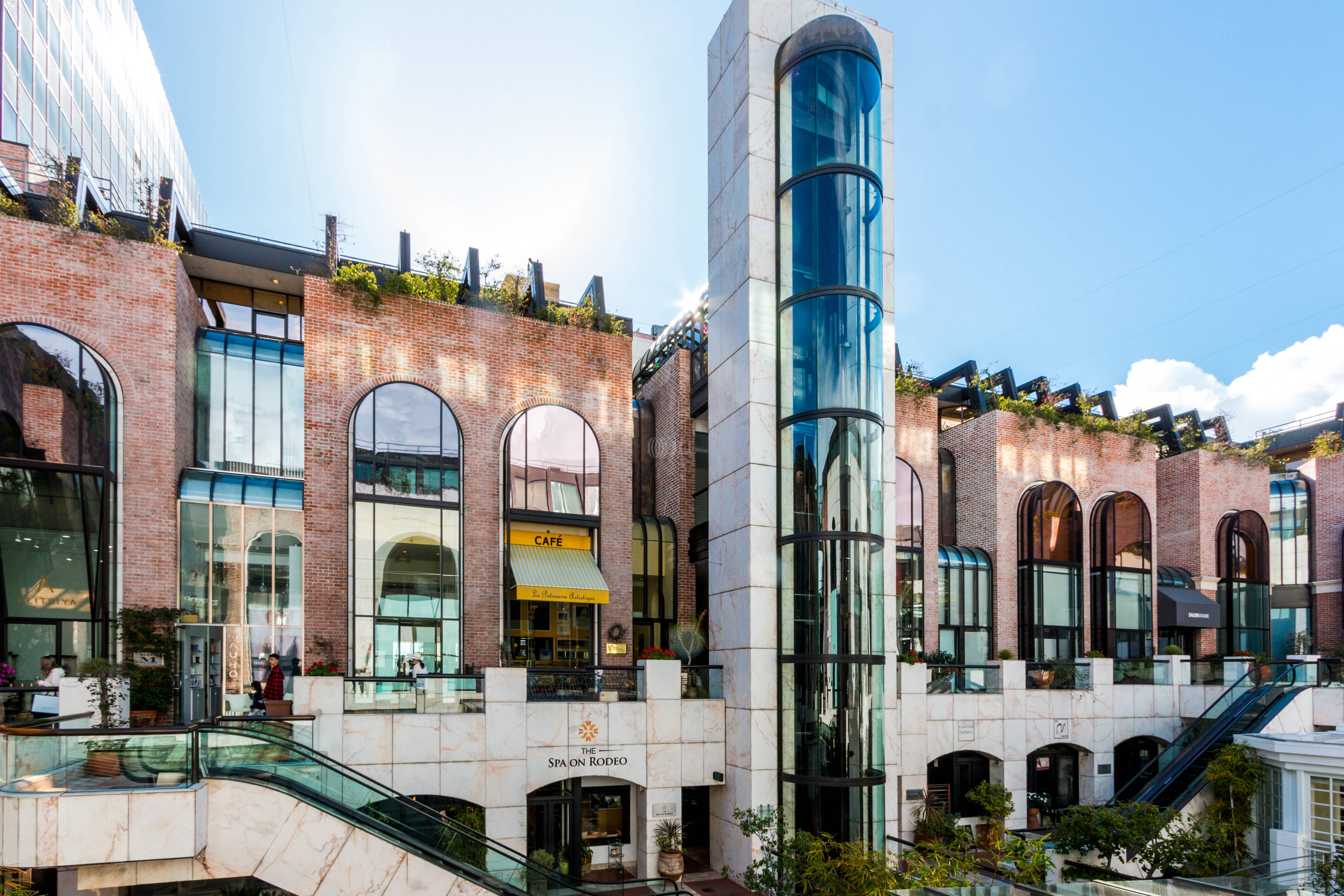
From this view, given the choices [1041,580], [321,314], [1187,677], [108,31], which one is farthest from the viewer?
[108,31]

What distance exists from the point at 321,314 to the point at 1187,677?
85.2 ft

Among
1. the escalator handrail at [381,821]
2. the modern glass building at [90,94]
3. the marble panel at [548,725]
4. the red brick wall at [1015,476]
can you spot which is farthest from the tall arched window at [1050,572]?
the modern glass building at [90,94]

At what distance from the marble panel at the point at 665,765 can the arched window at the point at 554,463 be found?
680cm

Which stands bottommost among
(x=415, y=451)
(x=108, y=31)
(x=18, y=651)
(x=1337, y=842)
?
(x=1337, y=842)

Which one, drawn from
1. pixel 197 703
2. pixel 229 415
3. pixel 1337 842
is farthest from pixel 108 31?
pixel 1337 842

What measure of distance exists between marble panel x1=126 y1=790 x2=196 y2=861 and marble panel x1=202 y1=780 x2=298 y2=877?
1.53 feet

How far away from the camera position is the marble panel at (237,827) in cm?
1228

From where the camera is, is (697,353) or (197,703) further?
(697,353)

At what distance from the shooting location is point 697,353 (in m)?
26.2

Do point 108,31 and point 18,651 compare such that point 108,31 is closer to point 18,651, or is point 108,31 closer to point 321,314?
point 321,314

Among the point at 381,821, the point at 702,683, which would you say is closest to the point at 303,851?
the point at 381,821

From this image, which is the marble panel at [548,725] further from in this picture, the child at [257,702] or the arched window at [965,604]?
the arched window at [965,604]

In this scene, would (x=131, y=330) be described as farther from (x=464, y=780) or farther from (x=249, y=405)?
(x=464, y=780)

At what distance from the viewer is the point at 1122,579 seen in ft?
94.2
